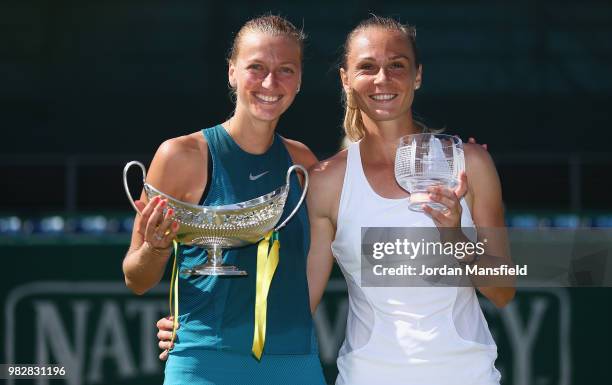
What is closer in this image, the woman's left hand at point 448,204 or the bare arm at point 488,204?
the woman's left hand at point 448,204

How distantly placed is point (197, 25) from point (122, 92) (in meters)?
0.86

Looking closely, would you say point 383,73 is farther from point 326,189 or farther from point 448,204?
point 448,204

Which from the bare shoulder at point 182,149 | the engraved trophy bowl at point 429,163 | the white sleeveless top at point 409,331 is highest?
the bare shoulder at point 182,149

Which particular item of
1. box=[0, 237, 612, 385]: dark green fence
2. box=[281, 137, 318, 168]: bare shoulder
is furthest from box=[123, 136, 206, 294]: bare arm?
box=[0, 237, 612, 385]: dark green fence

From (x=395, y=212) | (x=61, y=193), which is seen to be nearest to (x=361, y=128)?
(x=395, y=212)

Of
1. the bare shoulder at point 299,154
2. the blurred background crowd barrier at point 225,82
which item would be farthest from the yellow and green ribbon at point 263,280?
the blurred background crowd barrier at point 225,82

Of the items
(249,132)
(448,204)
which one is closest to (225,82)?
(249,132)

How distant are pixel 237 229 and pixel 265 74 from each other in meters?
0.37

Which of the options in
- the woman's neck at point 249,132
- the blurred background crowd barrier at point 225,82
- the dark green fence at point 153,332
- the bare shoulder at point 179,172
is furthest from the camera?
the blurred background crowd barrier at point 225,82

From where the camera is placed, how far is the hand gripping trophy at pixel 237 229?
2.13m

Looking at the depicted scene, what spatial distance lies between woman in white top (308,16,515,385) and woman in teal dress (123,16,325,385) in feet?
0.26

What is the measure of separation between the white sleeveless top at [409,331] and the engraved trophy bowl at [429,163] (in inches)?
5.7

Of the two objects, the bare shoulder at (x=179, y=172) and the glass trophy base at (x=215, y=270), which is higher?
the bare shoulder at (x=179, y=172)

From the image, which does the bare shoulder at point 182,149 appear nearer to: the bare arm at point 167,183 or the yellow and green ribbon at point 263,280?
the bare arm at point 167,183
